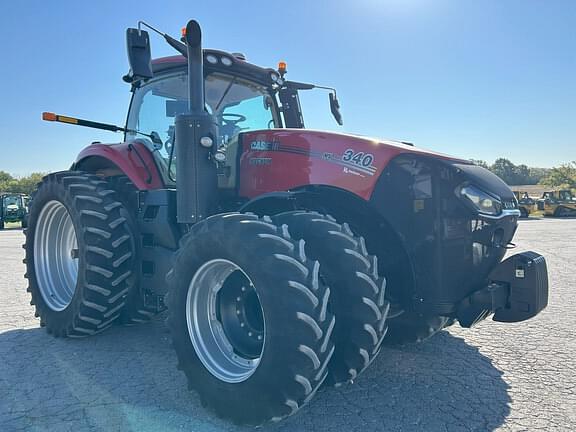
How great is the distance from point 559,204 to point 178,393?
3205 cm

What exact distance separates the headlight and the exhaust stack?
5.74ft

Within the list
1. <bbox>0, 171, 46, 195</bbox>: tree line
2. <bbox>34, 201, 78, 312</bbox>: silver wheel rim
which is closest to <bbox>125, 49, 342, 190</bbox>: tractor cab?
<bbox>34, 201, 78, 312</bbox>: silver wheel rim

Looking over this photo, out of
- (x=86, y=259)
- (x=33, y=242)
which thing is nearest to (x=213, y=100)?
(x=86, y=259)

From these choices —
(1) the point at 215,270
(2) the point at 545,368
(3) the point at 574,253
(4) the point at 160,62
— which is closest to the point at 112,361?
(1) the point at 215,270

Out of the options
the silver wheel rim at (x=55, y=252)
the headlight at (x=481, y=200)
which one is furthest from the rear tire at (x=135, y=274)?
the headlight at (x=481, y=200)

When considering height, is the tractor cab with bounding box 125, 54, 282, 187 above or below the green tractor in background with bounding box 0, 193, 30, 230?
above

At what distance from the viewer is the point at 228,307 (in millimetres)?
2863

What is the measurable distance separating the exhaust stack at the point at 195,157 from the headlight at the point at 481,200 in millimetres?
1750

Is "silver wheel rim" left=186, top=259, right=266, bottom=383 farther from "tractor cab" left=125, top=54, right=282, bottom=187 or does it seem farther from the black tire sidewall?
the black tire sidewall

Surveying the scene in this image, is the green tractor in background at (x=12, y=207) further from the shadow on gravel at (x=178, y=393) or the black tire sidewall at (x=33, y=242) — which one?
the shadow on gravel at (x=178, y=393)

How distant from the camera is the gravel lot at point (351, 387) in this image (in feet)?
8.15

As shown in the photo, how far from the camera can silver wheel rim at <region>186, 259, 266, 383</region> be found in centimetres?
271

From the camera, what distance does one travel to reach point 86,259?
3.67 metres

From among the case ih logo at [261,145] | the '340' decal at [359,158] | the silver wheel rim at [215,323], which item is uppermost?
the case ih logo at [261,145]
